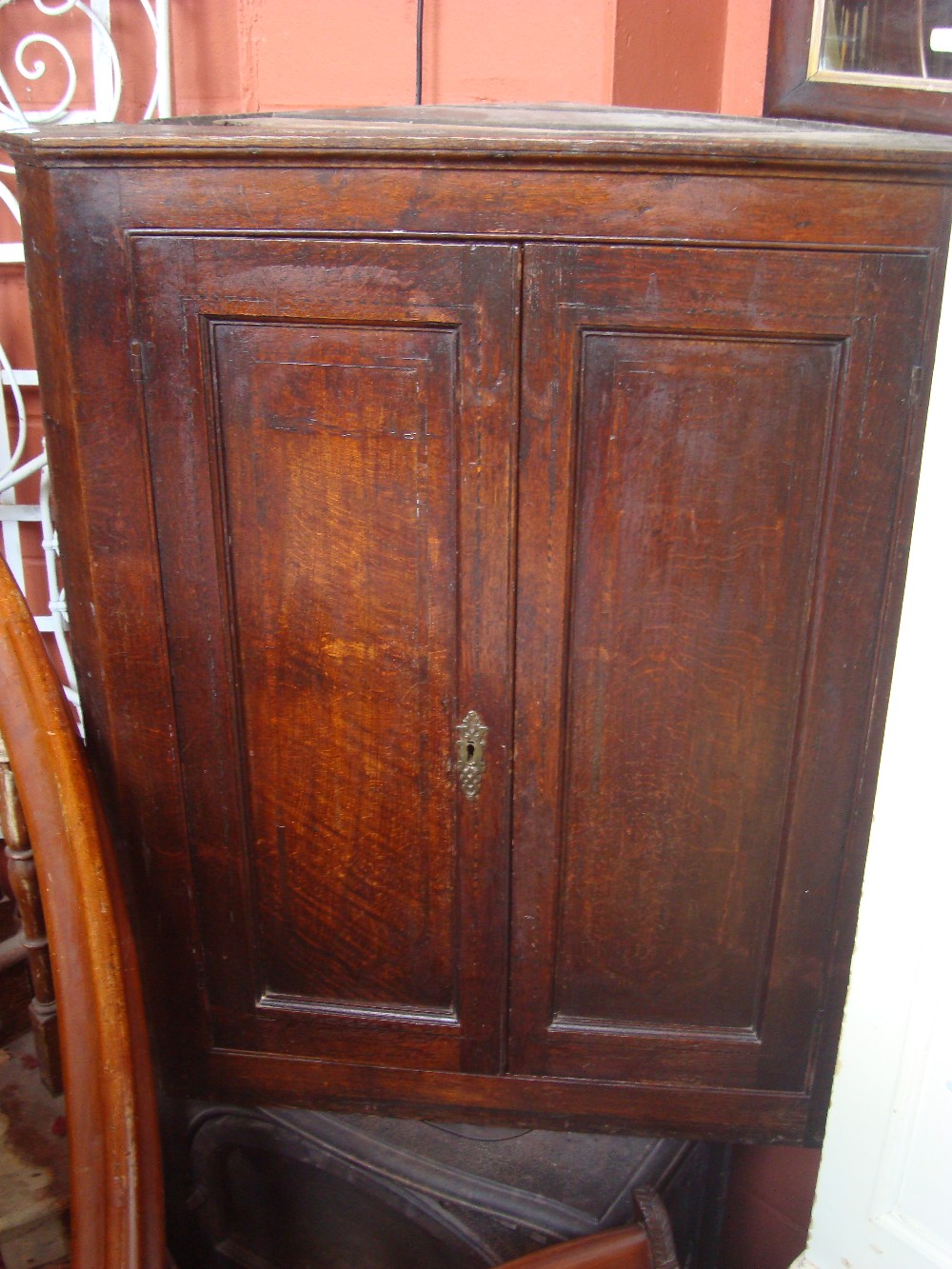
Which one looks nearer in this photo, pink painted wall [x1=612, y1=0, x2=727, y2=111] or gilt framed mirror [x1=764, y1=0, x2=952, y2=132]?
gilt framed mirror [x1=764, y1=0, x2=952, y2=132]

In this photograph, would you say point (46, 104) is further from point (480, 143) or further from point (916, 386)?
point (916, 386)

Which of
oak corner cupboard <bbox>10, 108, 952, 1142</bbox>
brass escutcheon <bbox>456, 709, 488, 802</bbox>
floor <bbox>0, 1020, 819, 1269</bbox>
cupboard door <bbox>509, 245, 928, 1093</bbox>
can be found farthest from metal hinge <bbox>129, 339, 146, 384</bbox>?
floor <bbox>0, 1020, 819, 1269</bbox>

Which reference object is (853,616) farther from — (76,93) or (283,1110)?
Answer: (76,93)

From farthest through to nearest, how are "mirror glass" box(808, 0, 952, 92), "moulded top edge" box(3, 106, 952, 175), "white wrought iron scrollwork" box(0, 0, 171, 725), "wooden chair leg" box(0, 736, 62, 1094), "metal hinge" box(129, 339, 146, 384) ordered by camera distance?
"white wrought iron scrollwork" box(0, 0, 171, 725) < "mirror glass" box(808, 0, 952, 92) < "wooden chair leg" box(0, 736, 62, 1094) < "metal hinge" box(129, 339, 146, 384) < "moulded top edge" box(3, 106, 952, 175)

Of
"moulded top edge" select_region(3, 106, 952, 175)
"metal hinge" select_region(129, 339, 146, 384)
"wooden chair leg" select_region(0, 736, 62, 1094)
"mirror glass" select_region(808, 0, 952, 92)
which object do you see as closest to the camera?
"moulded top edge" select_region(3, 106, 952, 175)

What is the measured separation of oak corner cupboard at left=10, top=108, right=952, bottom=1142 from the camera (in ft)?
3.46

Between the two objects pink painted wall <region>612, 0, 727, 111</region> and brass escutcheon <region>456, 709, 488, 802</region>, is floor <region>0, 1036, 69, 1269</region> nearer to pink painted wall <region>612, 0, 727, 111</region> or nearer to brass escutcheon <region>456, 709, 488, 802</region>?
brass escutcheon <region>456, 709, 488, 802</region>

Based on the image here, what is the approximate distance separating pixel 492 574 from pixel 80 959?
0.65 metres

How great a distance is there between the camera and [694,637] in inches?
46.2

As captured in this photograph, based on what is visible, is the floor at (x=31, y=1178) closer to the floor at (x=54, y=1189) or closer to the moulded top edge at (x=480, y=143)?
the floor at (x=54, y=1189)

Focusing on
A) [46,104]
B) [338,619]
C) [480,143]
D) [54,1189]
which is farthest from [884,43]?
[54,1189]

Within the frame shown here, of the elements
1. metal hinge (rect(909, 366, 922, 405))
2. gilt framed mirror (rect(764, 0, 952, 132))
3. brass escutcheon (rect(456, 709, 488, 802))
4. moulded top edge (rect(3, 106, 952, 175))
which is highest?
gilt framed mirror (rect(764, 0, 952, 132))

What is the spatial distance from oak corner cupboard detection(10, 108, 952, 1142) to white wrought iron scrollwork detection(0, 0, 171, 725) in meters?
0.66

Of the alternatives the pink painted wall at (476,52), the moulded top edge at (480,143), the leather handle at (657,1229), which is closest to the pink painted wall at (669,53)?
the pink painted wall at (476,52)
